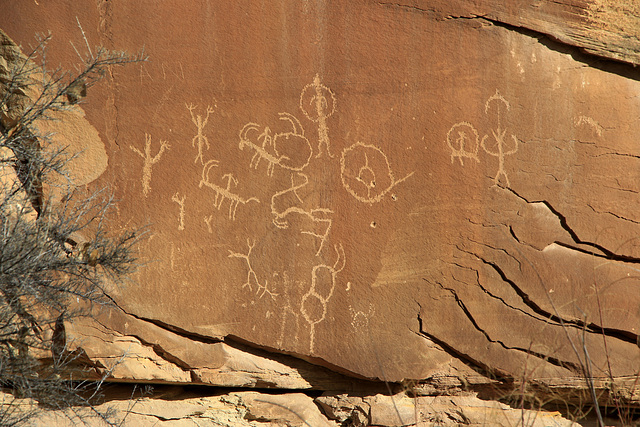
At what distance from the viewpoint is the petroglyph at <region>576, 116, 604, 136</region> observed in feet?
10.1

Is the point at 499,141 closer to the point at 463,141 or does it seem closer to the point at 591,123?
the point at 463,141

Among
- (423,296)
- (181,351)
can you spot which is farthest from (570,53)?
(181,351)

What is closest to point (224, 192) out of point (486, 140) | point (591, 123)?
point (486, 140)

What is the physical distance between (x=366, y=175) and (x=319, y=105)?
0.46 metres

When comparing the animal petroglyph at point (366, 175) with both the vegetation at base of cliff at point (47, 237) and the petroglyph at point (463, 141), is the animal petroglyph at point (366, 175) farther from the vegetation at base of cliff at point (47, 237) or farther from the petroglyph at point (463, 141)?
the vegetation at base of cliff at point (47, 237)

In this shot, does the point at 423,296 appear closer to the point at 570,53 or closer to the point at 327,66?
the point at 327,66

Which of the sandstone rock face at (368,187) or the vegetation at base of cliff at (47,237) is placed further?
the sandstone rock face at (368,187)

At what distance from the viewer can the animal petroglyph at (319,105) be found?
3049 millimetres

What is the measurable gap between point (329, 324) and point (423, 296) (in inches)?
20.7

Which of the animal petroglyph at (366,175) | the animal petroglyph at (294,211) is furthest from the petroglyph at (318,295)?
the animal petroglyph at (366,175)

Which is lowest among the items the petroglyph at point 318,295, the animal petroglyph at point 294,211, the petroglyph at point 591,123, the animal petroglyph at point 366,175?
the petroglyph at point 318,295

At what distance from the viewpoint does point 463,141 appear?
3055 millimetres

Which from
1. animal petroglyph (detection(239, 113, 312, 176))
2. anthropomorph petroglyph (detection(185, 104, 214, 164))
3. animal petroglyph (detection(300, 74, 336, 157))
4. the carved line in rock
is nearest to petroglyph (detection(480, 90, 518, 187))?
the carved line in rock

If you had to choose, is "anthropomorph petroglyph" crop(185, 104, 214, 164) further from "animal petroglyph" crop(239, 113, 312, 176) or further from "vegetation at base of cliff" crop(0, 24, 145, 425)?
"vegetation at base of cliff" crop(0, 24, 145, 425)
